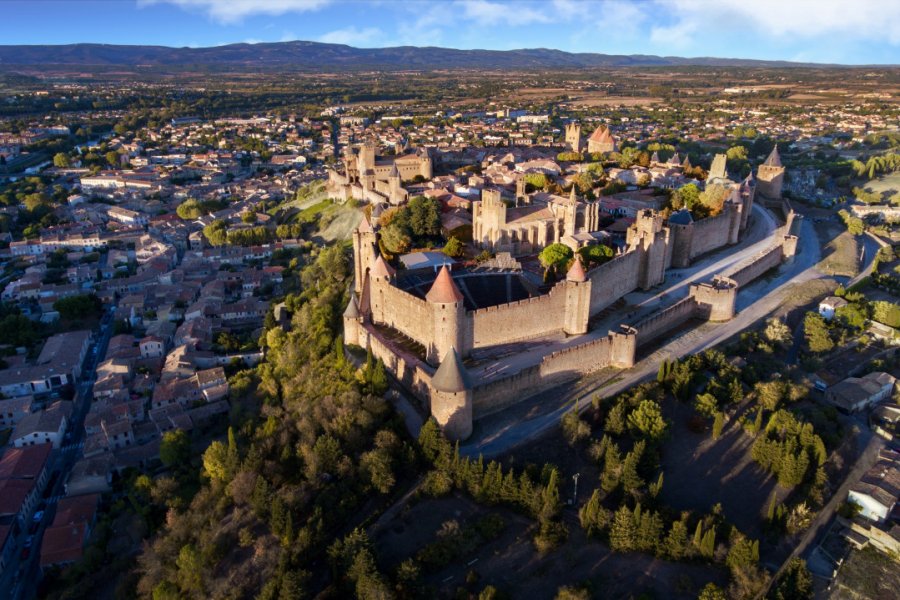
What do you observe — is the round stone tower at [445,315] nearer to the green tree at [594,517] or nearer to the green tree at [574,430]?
the green tree at [574,430]

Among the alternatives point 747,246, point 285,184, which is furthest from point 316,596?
point 285,184

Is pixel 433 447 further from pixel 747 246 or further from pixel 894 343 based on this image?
pixel 747 246

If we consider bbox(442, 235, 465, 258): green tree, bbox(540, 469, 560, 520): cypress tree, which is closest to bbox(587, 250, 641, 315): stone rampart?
bbox(442, 235, 465, 258): green tree

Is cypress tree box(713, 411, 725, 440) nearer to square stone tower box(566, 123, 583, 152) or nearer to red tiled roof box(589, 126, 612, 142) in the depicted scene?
red tiled roof box(589, 126, 612, 142)

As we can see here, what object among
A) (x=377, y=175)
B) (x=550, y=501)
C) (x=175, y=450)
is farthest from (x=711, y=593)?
(x=377, y=175)

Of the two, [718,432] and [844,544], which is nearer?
[844,544]

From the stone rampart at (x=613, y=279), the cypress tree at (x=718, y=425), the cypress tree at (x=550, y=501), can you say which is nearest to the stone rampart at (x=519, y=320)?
the stone rampart at (x=613, y=279)
